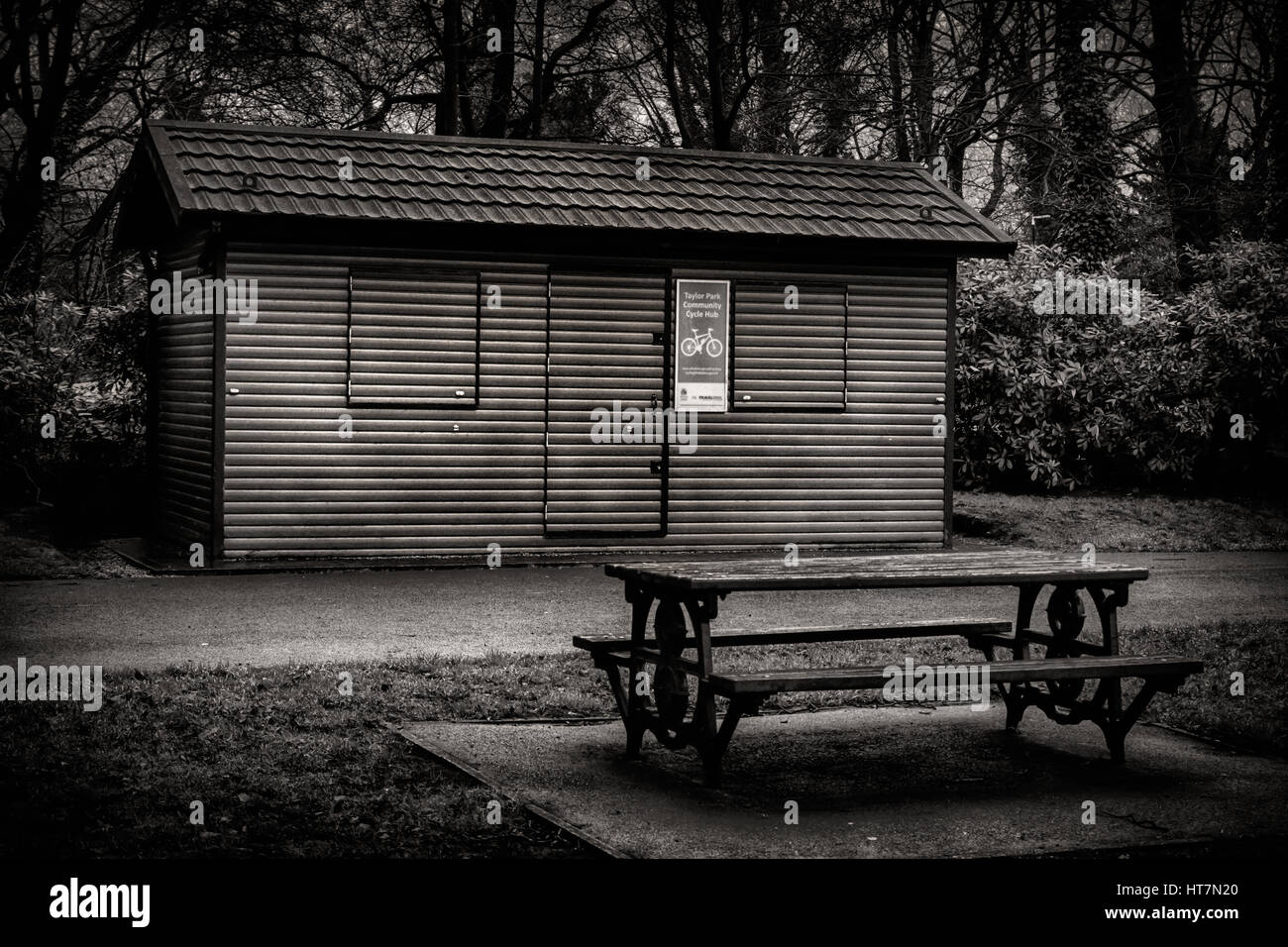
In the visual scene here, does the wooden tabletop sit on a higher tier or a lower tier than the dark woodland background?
lower

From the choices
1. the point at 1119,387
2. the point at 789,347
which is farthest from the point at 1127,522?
the point at 789,347

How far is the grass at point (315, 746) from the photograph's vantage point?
17.7 feet

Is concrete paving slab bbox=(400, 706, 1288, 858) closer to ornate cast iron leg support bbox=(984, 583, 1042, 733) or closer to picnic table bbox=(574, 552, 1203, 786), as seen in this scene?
ornate cast iron leg support bbox=(984, 583, 1042, 733)

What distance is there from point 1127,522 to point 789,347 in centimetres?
446

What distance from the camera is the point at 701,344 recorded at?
1428cm

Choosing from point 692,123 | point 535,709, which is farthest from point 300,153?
point 692,123

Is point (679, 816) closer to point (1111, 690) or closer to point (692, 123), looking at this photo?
point (1111, 690)

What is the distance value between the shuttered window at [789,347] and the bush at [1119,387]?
3604mm

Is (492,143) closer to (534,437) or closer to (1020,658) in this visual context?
(534,437)

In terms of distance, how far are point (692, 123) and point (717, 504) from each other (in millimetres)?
17355

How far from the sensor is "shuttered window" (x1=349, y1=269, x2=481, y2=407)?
1336 cm

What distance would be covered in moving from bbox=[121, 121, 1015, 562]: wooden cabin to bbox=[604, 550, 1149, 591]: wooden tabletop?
6.85m

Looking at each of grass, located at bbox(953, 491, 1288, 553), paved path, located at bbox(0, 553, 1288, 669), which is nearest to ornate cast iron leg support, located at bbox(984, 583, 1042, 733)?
paved path, located at bbox(0, 553, 1288, 669)

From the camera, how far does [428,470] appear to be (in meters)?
13.6
